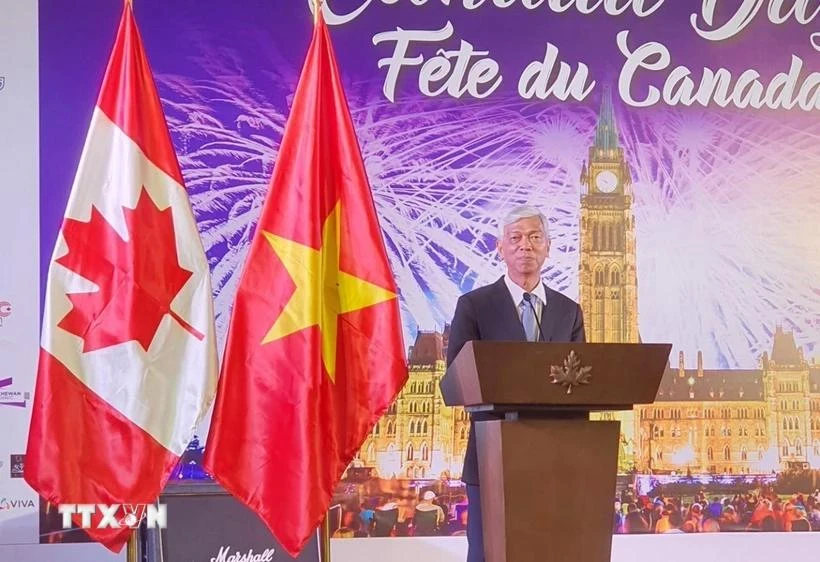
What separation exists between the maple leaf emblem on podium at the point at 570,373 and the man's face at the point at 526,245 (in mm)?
630

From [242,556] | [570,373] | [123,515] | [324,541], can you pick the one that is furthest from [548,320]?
[123,515]

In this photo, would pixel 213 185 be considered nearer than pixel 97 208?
No

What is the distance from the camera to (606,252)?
13.5ft

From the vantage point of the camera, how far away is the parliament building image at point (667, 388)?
4.07m

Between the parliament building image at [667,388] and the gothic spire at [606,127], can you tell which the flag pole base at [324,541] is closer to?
the parliament building image at [667,388]

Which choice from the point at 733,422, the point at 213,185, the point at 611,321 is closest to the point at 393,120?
the point at 213,185

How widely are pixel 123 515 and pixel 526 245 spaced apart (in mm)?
1244

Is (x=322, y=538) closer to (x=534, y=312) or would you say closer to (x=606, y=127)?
(x=534, y=312)

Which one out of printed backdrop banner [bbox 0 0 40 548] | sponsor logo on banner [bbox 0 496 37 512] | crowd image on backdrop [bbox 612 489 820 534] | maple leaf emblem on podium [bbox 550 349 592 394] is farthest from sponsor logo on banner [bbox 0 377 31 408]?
maple leaf emblem on podium [bbox 550 349 592 394]

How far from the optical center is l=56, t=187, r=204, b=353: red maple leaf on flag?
2.56 metres

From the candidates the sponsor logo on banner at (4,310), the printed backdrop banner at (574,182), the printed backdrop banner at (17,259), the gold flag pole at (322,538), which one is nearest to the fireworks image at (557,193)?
the printed backdrop banner at (574,182)

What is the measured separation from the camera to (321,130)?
2787 mm

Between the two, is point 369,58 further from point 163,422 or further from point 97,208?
point 163,422

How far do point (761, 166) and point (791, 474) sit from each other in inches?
49.0
